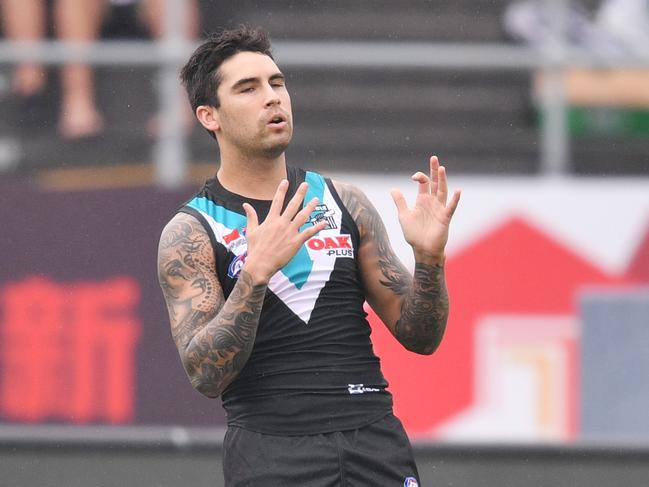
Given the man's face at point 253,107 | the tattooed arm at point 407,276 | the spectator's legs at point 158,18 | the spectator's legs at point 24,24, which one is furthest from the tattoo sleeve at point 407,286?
the spectator's legs at point 24,24

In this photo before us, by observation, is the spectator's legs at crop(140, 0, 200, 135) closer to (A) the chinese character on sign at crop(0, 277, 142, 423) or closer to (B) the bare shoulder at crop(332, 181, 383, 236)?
(A) the chinese character on sign at crop(0, 277, 142, 423)

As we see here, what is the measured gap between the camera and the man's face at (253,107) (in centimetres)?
445

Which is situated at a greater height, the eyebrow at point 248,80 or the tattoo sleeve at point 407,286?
the eyebrow at point 248,80

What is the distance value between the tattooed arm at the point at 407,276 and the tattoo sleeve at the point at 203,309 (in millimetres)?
525

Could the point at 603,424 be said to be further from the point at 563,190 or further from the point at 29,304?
the point at 29,304

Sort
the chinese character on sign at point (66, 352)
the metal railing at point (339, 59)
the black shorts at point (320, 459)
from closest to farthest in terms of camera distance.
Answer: the black shorts at point (320, 459), the chinese character on sign at point (66, 352), the metal railing at point (339, 59)

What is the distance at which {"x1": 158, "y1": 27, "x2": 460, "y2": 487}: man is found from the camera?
4.30 meters

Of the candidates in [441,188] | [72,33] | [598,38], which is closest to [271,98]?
[441,188]

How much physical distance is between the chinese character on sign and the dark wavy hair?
10.3 feet

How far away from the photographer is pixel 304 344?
14.4 ft

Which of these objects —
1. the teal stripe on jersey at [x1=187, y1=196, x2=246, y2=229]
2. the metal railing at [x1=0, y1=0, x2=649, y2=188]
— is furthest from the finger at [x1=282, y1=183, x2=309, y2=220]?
the metal railing at [x1=0, y1=0, x2=649, y2=188]

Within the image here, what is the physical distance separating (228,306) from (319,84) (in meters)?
4.94

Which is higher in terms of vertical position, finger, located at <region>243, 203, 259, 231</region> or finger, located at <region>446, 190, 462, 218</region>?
finger, located at <region>446, 190, 462, 218</region>

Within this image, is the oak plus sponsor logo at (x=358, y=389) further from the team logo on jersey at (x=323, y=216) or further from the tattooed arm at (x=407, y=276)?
the team logo on jersey at (x=323, y=216)
